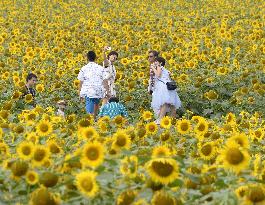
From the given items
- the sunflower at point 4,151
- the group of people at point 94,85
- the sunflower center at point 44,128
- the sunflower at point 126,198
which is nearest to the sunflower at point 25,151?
the sunflower at point 4,151

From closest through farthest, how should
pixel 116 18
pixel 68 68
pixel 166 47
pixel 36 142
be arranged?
pixel 36 142 < pixel 68 68 < pixel 166 47 < pixel 116 18

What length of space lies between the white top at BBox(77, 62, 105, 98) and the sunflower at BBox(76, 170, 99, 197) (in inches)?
321

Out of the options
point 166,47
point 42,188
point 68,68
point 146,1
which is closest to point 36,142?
point 42,188

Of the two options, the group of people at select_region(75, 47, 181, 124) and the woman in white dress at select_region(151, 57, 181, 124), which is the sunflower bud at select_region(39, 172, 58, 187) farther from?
the woman in white dress at select_region(151, 57, 181, 124)

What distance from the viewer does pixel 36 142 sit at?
5.82 m

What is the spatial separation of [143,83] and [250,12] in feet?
40.7

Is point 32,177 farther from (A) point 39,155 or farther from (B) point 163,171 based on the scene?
(B) point 163,171

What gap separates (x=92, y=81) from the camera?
12391 mm

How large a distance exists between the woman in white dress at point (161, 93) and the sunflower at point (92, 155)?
7610 millimetres

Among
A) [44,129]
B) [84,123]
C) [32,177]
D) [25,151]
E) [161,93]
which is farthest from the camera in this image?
[161,93]

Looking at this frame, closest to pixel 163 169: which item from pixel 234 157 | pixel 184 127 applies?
pixel 234 157

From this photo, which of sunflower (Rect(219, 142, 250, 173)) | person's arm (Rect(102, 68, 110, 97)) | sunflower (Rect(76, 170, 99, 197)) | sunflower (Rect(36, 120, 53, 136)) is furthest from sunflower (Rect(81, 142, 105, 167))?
person's arm (Rect(102, 68, 110, 97))

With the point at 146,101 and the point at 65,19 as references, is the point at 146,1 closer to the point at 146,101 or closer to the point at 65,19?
the point at 65,19

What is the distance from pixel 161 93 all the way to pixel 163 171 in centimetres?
830
